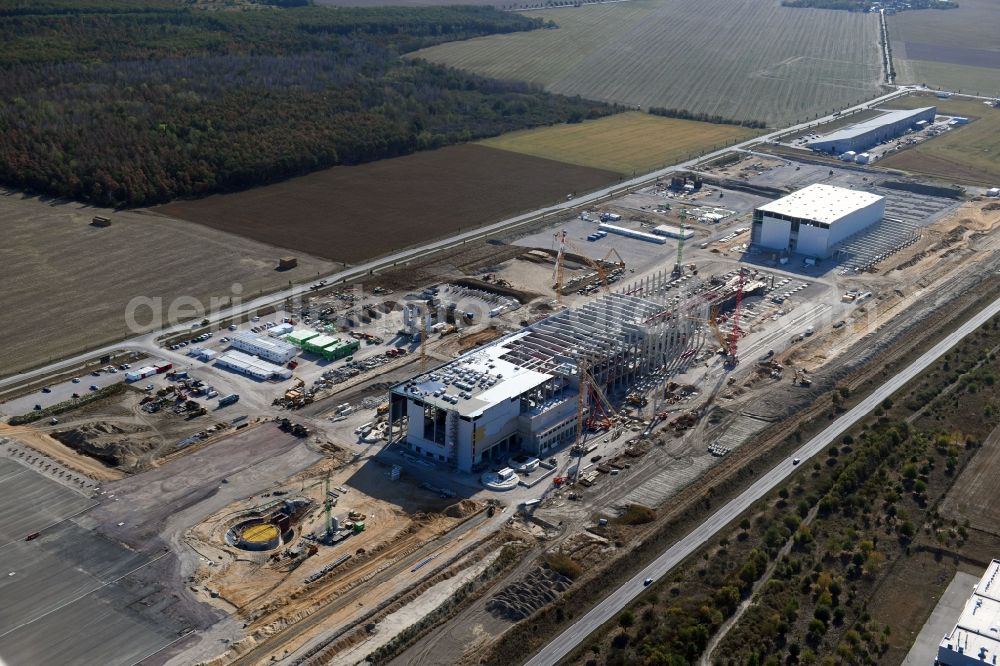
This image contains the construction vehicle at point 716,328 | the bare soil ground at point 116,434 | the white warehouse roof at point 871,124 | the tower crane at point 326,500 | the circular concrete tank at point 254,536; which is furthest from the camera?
the white warehouse roof at point 871,124

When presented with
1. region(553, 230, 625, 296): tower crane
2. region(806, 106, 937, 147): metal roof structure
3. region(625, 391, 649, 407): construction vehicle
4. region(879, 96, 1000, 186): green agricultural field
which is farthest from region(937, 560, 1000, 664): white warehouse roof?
region(806, 106, 937, 147): metal roof structure

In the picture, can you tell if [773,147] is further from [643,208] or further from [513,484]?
[513,484]

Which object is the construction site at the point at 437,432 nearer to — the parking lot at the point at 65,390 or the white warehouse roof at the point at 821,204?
the parking lot at the point at 65,390

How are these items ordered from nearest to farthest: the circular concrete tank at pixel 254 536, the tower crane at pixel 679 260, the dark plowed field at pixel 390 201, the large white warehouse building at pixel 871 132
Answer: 1. the circular concrete tank at pixel 254 536
2. the tower crane at pixel 679 260
3. the dark plowed field at pixel 390 201
4. the large white warehouse building at pixel 871 132

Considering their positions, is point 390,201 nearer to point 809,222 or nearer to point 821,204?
point 809,222

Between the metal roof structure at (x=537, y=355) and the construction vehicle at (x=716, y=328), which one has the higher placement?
the metal roof structure at (x=537, y=355)

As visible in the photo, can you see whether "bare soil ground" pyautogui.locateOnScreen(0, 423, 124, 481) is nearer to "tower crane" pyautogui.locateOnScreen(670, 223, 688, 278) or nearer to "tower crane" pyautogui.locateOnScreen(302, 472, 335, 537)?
"tower crane" pyautogui.locateOnScreen(302, 472, 335, 537)

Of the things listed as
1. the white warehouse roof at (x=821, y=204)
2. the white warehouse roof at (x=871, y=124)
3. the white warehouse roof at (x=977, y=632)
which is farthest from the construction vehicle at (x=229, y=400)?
the white warehouse roof at (x=871, y=124)
